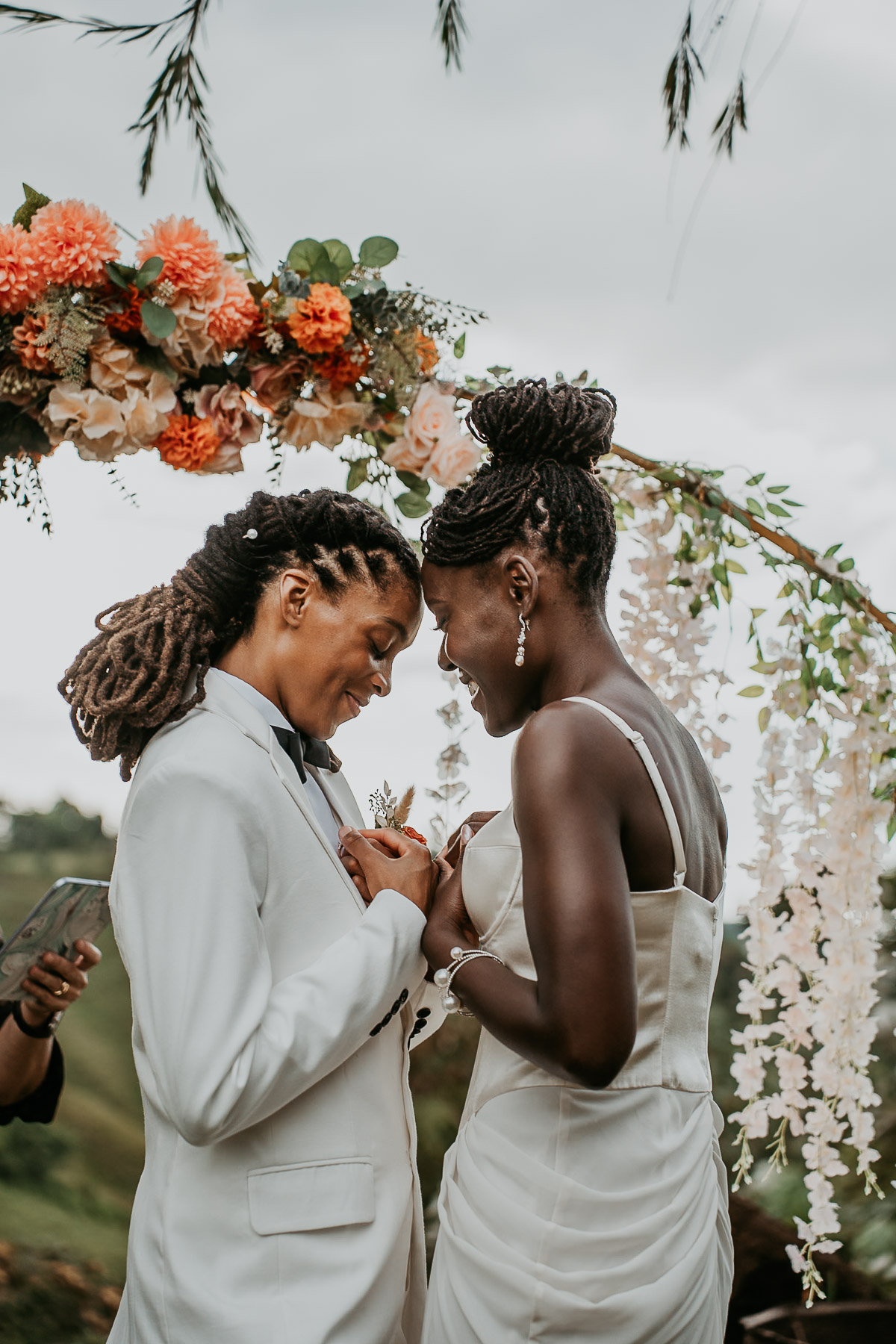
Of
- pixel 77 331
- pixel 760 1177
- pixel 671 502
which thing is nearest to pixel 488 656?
pixel 77 331

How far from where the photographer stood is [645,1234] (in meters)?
1.64

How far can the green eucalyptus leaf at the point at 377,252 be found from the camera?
218 centimetres

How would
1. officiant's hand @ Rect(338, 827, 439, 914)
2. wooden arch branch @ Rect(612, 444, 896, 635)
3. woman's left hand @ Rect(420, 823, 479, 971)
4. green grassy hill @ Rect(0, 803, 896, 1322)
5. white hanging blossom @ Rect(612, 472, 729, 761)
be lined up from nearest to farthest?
woman's left hand @ Rect(420, 823, 479, 971) < officiant's hand @ Rect(338, 827, 439, 914) < wooden arch branch @ Rect(612, 444, 896, 635) < white hanging blossom @ Rect(612, 472, 729, 761) < green grassy hill @ Rect(0, 803, 896, 1322)

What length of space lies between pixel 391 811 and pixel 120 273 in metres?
1.16

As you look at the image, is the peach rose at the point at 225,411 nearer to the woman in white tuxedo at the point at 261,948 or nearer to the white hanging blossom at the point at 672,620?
the woman in white tuxedo at the point at 261,948

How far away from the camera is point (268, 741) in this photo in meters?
1.83

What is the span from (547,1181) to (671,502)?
201cm

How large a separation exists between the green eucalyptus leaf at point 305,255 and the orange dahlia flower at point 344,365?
175 millimetres

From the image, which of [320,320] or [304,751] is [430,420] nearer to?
[320,320]

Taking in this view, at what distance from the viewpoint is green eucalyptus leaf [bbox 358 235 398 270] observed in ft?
7.16

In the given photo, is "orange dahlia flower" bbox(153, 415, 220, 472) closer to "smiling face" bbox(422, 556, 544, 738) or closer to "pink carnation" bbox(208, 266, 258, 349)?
"pink carnation" bbox(208, 266, 258, 349)

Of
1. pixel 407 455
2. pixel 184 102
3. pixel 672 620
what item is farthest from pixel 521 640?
pixel 672 620

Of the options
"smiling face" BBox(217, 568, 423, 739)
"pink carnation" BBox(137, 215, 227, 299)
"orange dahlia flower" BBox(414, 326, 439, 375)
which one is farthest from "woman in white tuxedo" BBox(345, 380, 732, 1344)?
"pink carnation" BBox(137, 215, 227, 299)

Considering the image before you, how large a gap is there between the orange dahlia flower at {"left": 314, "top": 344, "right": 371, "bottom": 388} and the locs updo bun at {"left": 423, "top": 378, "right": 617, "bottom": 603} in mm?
370
